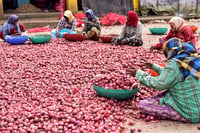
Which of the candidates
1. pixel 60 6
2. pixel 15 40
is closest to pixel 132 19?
pixel 15 40

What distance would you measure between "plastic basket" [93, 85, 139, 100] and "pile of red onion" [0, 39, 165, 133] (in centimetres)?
7

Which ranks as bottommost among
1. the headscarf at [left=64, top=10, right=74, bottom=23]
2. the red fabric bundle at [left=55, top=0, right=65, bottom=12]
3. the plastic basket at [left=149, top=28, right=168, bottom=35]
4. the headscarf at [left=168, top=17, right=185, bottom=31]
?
the plastic basket at [left=149, top=28, right=168, bottom=35]

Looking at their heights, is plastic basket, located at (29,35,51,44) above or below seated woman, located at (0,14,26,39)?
below

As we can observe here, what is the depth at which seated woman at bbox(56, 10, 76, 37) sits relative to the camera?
832cm

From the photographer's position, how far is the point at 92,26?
8367 mm

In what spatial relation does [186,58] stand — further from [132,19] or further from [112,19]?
[112,19]

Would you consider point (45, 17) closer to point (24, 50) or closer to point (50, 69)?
point (24, 50)

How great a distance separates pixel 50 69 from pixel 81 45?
85.8 inches

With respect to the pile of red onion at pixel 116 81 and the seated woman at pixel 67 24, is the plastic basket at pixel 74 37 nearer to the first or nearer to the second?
the seated woman at pixel 67 24

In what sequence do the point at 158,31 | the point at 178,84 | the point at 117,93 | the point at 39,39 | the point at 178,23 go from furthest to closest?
the point at 158,31, the point at 39,39, the point at 178,23, the point at 117,93, the point at 178,84

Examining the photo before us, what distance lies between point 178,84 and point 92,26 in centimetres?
539

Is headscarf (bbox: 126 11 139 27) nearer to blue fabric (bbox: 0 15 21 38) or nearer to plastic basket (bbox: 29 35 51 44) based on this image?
plastic basket (bbox: 29 35 51 44)

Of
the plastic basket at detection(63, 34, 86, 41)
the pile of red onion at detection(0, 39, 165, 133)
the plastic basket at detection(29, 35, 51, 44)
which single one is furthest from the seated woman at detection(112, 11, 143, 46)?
the plastic basket at detection(29, 35, 51, 44)

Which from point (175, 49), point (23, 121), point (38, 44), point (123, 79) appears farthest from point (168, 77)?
point (38, 44)
